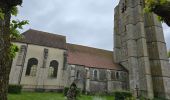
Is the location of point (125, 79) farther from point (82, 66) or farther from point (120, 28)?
point (120, 28)

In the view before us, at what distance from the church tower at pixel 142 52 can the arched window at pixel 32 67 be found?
59.8 ft

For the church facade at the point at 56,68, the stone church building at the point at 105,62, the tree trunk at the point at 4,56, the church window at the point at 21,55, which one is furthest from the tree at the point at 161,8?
the church window at the point at 21,55

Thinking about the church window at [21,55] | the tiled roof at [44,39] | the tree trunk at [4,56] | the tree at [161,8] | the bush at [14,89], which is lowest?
the bush at [14,89]

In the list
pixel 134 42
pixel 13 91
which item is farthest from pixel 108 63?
pixel 13 91

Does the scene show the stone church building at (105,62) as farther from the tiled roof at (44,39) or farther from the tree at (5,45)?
the tree at (5,45)

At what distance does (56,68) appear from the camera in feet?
94.7

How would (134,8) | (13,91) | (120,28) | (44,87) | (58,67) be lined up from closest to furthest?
1. (13,91)
2. (44,87)
3. (58,67)
4. (134,8)
5. (120,28)

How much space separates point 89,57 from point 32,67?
1164 centimetres

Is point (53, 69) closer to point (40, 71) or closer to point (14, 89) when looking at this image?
point (40, 71)

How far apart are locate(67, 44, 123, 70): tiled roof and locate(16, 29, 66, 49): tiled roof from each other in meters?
2.36

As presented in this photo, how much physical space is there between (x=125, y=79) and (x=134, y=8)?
644 inches

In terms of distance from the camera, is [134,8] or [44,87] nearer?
[44,87]

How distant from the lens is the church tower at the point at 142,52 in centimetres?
3097

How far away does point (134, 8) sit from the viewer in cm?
3716
